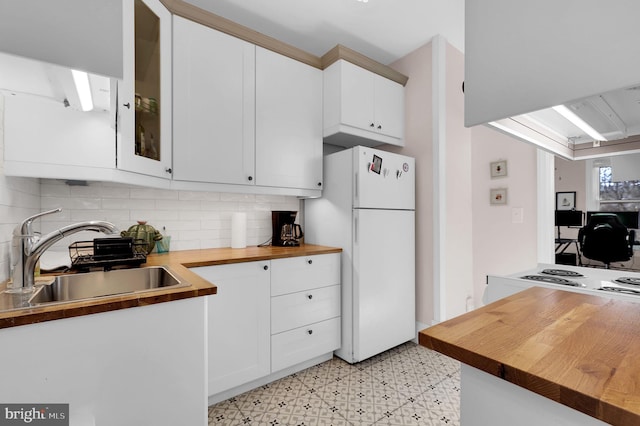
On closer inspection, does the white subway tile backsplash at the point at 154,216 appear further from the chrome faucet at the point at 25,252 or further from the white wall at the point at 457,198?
the white wall at the point at 457,198

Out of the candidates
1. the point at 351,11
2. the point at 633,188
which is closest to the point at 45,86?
the point at 351,11

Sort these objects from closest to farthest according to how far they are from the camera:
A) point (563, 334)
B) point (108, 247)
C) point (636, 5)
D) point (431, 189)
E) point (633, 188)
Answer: point (636, 5) < point (563, 334) < point (108, 247) < point (633, 188) < point (431, 189)

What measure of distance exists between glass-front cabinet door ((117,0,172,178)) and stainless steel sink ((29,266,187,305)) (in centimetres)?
54

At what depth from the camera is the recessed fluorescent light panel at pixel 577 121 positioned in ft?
2.62

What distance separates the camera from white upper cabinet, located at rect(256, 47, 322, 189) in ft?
7.35

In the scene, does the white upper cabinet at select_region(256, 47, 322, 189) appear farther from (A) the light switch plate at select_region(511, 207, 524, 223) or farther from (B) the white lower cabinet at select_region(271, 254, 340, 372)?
(A) the light switch plate at select_region(511, 207, 524, 223)

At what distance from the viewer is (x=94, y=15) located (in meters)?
0.78

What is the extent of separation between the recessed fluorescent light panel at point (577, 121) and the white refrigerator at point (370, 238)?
1411 millimetres

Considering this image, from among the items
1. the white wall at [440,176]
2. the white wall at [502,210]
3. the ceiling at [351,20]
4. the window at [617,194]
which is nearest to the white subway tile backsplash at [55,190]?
the ceiling at [351,20]

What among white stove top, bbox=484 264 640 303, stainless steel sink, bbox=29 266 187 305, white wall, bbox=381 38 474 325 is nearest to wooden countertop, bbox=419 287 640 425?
white stove top, bbox=484 264 640 303

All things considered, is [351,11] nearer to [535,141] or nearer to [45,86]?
[535,141]

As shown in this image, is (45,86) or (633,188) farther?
(633,188)

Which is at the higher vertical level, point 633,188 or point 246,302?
point 633,188

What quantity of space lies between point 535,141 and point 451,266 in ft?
6.52
